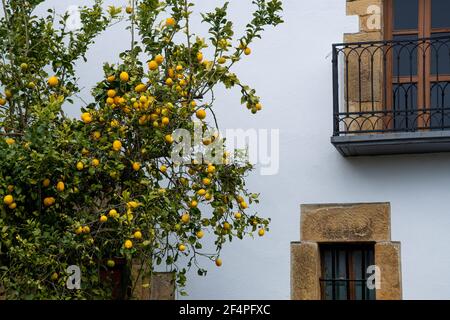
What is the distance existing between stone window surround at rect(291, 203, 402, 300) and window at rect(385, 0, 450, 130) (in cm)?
73

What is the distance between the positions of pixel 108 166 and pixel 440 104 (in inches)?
108

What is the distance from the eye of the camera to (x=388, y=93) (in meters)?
8.32

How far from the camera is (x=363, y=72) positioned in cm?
824

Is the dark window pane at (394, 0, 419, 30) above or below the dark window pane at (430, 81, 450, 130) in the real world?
above

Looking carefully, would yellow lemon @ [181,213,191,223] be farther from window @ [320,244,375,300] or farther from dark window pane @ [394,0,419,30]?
dark window pane @ [394,0,419,30]

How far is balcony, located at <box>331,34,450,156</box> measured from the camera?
786 centimetres

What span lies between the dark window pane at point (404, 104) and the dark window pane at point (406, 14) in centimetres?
47

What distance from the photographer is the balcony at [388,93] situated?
25.8ft

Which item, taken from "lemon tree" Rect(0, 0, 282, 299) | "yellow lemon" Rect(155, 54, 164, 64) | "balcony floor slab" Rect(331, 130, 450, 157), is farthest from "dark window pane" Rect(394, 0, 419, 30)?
"yellow lemon" Rect(155, 54, 164, 64)

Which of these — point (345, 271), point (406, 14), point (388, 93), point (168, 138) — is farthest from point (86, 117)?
point (406, 14)

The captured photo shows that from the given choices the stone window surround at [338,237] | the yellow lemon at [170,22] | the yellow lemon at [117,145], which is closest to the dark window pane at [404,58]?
the stone window surround at [338,237]

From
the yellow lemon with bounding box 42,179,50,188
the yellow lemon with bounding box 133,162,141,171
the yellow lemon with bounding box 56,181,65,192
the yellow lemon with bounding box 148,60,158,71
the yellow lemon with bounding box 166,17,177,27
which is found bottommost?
the yellow lemon with bounding box 56,181,65,192

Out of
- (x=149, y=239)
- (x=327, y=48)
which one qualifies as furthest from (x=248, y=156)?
(x=149, y=239)

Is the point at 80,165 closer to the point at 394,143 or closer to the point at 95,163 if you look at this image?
the point at 95,163
